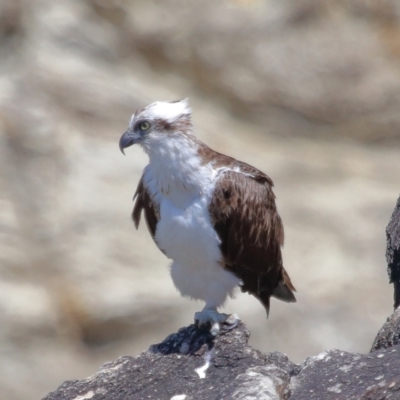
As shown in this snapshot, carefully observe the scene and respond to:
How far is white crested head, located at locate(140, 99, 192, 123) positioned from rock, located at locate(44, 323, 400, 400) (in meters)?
1.39

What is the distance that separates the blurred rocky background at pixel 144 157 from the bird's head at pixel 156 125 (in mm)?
6398

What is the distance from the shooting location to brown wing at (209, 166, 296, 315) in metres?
5.73

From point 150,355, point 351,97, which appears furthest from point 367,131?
point 150,355

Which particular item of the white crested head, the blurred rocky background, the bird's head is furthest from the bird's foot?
the blurred rocky background

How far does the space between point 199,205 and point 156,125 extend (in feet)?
1.88

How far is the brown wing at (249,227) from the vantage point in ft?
18.8

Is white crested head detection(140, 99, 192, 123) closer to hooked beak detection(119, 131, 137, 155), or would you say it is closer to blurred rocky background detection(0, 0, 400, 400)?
hooked beak detection(119, 131, 137, 155)

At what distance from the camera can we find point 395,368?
444cm

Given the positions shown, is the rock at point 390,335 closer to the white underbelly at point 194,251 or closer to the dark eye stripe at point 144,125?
the white underbelly at point 194,251

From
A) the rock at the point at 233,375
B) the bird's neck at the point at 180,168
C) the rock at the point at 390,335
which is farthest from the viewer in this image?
the bird's neck at the point at 180,168

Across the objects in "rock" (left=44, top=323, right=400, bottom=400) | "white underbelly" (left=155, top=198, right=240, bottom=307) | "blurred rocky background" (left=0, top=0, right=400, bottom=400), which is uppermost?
"blurred rocky background" (left=0, top=0, right=400, bottom=400)

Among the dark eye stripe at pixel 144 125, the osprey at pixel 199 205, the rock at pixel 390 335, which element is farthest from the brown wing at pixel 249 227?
the rock at pixel 390 335

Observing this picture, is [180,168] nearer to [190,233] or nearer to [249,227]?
[190,233]

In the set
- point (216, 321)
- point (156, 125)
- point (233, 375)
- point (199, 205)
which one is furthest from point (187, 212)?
point (233, 375)
